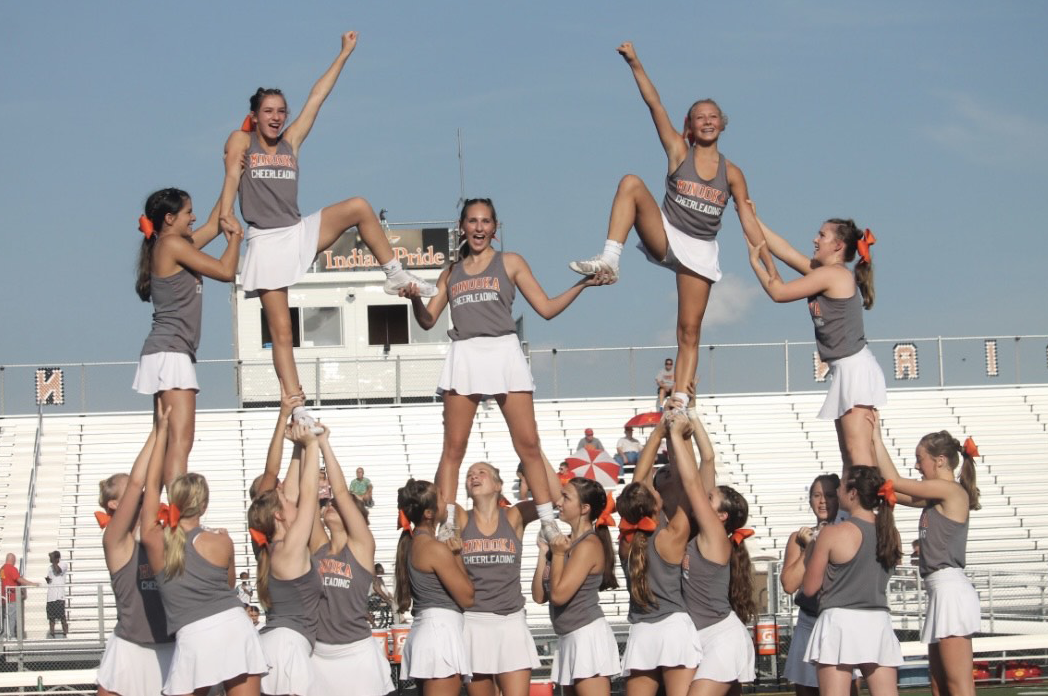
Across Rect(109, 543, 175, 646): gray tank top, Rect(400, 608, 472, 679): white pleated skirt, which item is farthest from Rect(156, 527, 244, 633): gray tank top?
Rect(400, 608, 472, 679): white pleated skirt

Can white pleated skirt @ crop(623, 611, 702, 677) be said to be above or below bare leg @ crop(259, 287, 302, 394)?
below

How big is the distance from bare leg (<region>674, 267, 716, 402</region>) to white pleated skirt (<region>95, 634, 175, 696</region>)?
334 cm

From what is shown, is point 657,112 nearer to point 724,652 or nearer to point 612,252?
point 612,252

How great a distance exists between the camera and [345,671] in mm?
8008

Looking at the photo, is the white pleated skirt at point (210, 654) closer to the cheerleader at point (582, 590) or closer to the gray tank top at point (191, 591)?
the gray tank top at point (191, 591)

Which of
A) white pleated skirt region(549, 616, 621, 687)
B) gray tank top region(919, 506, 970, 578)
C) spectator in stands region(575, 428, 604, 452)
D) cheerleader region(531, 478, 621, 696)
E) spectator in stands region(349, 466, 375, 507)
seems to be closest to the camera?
cheerleader region(531, 478, 621, 696)

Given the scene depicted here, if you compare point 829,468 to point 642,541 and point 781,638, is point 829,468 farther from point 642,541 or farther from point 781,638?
point 642,541

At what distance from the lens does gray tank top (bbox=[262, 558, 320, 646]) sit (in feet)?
25.3

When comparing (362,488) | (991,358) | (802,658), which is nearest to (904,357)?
(991,358)

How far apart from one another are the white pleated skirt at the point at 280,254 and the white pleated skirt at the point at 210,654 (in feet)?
7.17

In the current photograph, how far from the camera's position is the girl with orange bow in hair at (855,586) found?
25.2 feet

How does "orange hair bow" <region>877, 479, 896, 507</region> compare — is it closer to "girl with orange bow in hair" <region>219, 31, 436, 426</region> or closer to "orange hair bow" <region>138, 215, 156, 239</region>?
"girl with orange bow in hair" <region>219, 31, 436, 426</region>

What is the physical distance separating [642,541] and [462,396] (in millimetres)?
1474

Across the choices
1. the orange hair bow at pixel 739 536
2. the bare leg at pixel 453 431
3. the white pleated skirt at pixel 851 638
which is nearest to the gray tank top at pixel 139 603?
the bare leg at pixel 453 431
